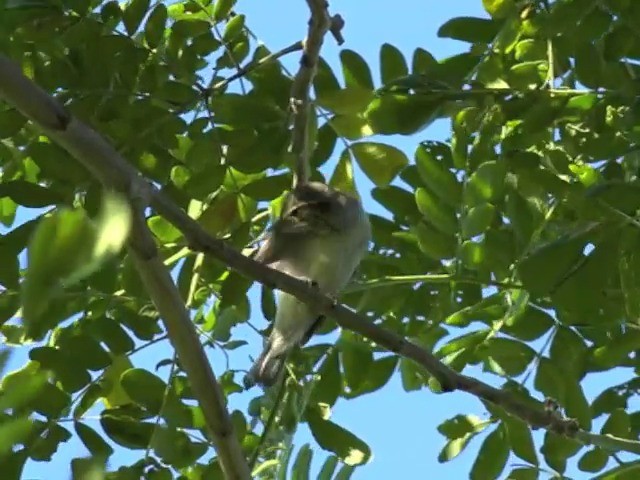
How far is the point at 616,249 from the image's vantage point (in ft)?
4.16

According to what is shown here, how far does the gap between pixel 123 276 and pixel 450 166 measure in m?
0.55

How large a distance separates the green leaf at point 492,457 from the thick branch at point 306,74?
0.53 metres

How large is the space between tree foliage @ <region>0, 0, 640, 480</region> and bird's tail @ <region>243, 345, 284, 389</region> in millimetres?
29

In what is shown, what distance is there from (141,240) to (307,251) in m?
1.03

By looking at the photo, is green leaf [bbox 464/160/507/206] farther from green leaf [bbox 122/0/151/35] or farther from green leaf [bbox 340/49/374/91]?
green leaf [bbox 122/0/151/35]

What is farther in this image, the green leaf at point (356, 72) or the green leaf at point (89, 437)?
the green leaf at point (356, 72)

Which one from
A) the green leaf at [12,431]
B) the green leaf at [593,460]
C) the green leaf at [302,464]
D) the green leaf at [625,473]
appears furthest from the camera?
the green leaf at [593,460]

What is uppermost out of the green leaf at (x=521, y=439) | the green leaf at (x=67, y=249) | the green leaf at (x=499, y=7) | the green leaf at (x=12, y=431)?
the green leaf at (x=499, y=7)

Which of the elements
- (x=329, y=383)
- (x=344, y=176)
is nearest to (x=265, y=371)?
(x=329, y=383)

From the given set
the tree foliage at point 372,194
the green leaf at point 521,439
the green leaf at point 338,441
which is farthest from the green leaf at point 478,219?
the green leaf at point 338,441

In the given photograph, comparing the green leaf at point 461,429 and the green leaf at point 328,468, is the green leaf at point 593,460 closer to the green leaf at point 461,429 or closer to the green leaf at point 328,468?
the green leaf at point 461,429

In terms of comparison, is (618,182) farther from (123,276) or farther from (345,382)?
(123,276)

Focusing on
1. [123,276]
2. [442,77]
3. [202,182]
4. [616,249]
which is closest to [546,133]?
[442,77]

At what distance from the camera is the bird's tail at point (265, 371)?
1.76 metres
